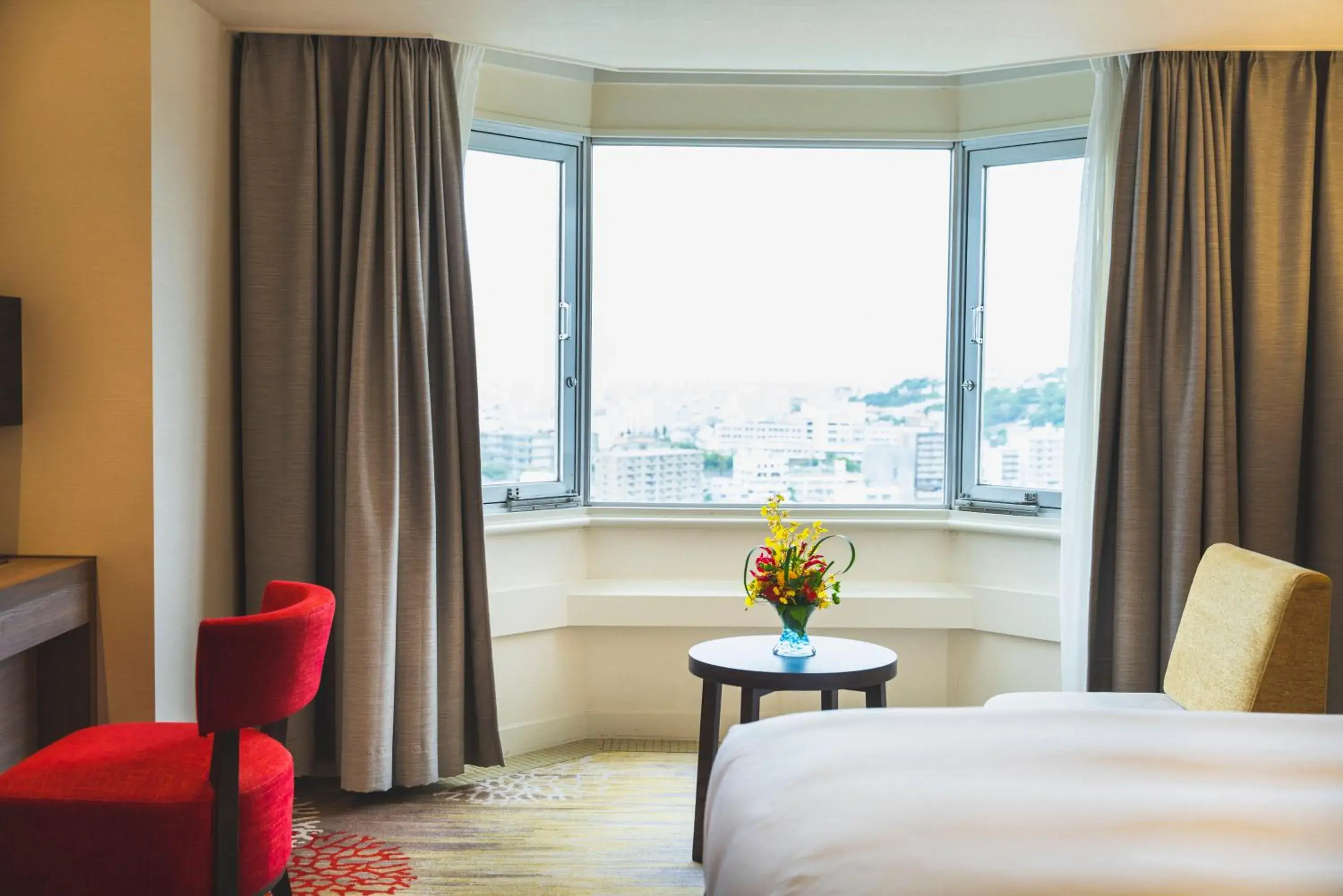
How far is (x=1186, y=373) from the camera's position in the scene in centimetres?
346

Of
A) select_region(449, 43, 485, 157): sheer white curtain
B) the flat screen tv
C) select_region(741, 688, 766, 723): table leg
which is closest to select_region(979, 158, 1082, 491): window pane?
select_region(741, 688, 766, 723): table leg

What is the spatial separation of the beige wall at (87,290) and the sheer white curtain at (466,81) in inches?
38.5

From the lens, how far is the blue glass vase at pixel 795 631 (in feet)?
9.75

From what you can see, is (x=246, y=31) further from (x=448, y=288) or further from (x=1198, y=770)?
(x=1198, y=770)

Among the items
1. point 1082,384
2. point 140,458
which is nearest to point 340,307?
point 140,458

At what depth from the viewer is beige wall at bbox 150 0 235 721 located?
2.93 metres

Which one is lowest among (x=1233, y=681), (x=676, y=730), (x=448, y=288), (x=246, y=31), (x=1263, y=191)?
(x=676, y=730)

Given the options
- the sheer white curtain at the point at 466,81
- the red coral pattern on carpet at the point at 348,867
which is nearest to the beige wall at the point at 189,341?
the red coral pattern on carpet at the point at 348,867

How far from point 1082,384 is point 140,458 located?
283 cm

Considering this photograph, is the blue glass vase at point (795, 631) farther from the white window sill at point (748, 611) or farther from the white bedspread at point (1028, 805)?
the white window sill at point (748, 611)

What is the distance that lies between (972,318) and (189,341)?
Result: 2683mm

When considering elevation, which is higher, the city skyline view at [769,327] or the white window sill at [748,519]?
the city skyline view at [769,327]

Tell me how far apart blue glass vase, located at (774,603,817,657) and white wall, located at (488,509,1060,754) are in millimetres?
951

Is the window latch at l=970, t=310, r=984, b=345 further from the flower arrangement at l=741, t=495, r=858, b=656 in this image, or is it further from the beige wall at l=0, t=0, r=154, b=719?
the beige wall at l=0, t=0, r=154, b=719
